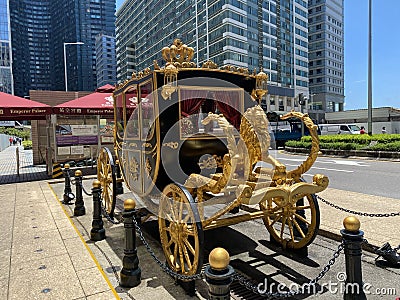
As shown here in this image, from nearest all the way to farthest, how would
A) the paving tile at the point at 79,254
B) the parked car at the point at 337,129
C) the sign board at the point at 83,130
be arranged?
the paving tile at the point at 79,254
the sign board at the point at 83,130
the parked car at the point at 337,129

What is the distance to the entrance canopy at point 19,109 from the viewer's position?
11425mm

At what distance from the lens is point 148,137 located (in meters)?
4.87

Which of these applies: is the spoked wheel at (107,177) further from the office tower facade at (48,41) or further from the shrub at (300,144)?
the office tower facade at (48,41)

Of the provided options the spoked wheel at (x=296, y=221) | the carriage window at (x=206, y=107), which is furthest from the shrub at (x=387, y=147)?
the carriage window at (x=206, y=107)

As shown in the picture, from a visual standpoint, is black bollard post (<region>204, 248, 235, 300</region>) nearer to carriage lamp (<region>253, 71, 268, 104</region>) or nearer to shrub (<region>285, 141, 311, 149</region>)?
carriage lamp (<region>253, 71, 268, 104</region>)

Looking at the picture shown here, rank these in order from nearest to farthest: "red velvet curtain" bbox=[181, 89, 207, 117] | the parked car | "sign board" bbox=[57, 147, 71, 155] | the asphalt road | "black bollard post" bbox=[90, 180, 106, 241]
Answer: "red velvet curtain" bbox=[181, 89, 207, 117] < "black bollard post" bbox=[90, 180, 106, 241] < the asphalt road < "sign board" bbox=[57, 147, 71, 155] < the parked car

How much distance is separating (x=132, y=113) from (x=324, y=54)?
78.4 m

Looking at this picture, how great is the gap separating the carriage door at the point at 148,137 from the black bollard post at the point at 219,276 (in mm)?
2394

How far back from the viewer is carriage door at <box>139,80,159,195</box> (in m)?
4.67

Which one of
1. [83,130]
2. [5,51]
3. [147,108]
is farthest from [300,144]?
[5,51]

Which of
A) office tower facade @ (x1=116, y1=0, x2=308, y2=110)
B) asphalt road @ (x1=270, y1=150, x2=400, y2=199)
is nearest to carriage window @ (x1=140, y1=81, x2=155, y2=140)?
asphalt road @ (x1=270, y1=150, x2=400, y2=199)

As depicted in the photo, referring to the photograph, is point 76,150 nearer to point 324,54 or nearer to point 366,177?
point 366,177

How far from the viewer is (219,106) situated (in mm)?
5395

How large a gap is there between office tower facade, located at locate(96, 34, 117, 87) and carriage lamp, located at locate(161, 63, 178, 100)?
99.5m
